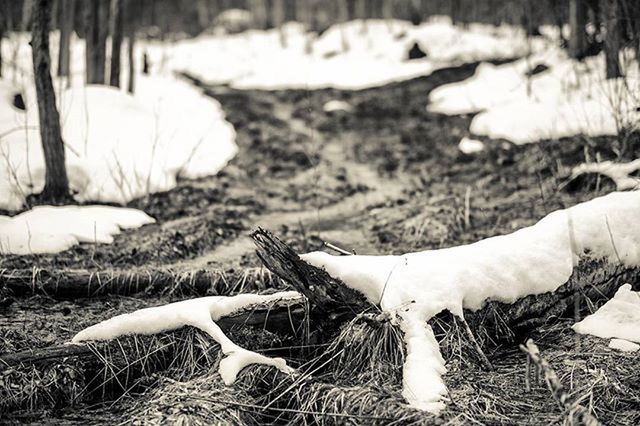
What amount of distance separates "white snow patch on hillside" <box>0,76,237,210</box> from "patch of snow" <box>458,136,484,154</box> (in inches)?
131

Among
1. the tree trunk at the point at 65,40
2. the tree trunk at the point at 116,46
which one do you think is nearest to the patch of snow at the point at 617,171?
the tree trunk at the point at 116,46

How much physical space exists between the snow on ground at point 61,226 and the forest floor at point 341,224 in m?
0.15

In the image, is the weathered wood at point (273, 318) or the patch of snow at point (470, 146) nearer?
the weathered wood at point (273, 318)

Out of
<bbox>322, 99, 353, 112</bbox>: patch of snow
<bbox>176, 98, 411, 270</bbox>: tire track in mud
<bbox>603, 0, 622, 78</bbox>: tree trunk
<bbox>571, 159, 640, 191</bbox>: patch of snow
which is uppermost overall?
<bbox>603, 0, 622, 78</bbox>: tree trunk

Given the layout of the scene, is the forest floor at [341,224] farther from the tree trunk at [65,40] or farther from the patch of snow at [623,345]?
the tree trunk at [65,40]

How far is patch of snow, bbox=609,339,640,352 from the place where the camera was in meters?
3.23

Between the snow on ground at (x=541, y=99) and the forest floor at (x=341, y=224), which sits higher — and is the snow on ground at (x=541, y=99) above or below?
above

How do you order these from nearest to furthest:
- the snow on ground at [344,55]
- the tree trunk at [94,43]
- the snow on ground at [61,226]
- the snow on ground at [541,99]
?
the snow on ground at [61,226] < the snow on ground at [541,99] < the tree trunk at [94,43] < the snow on ground at [344,55]

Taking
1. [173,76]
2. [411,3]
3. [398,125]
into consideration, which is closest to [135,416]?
[398,125]

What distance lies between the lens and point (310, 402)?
294cm

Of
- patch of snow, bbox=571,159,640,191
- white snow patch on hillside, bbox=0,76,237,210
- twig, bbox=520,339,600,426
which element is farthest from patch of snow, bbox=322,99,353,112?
twig, bbox=520,339,600,426

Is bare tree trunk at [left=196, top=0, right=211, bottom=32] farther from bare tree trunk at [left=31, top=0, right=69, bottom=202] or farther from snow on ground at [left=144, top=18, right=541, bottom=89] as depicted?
bare tree trunk at [left=31, top=0, right=69, bottom=202]

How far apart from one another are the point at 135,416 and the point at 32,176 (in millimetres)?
4231

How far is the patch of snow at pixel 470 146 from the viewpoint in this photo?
8.39m
